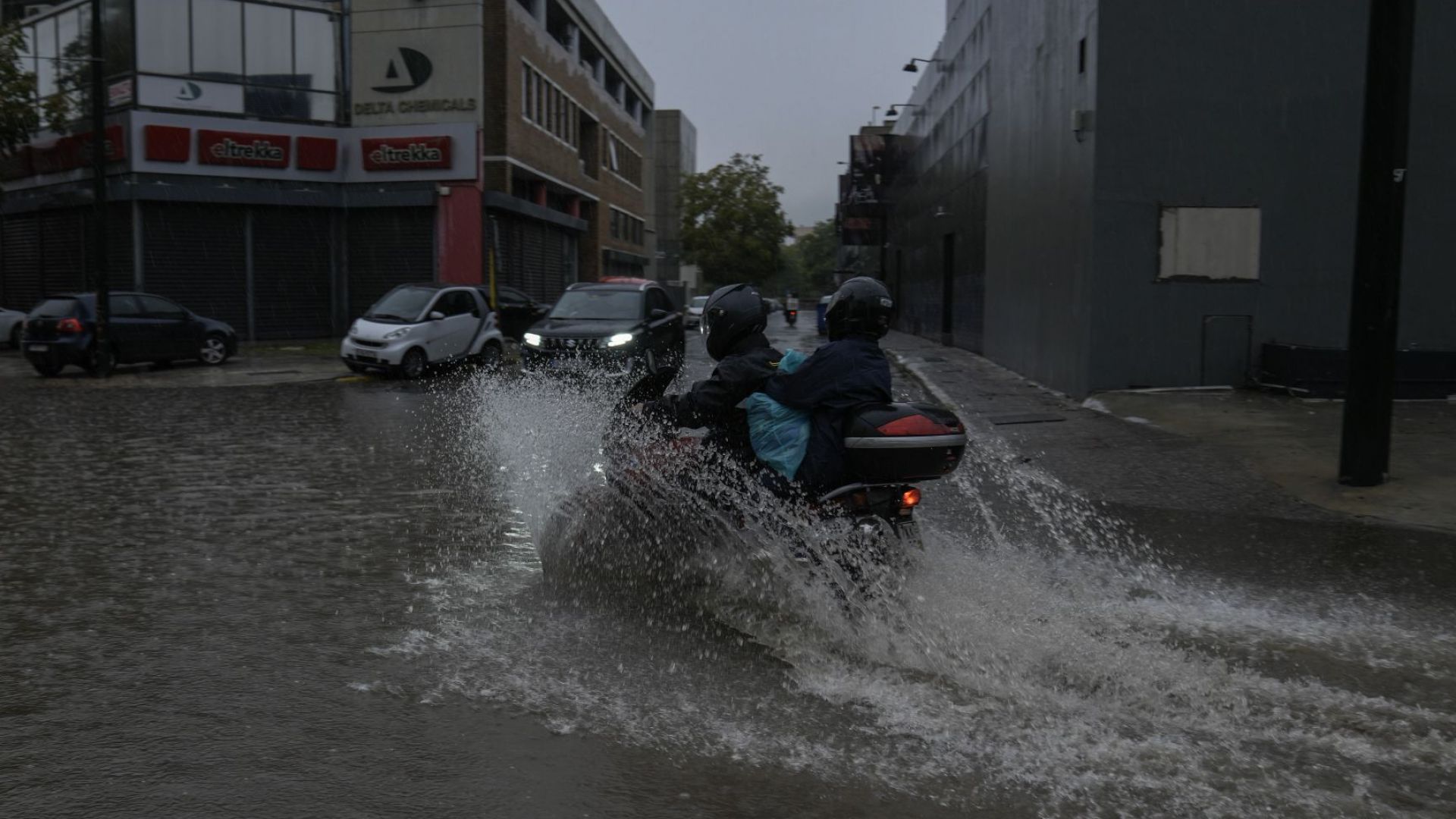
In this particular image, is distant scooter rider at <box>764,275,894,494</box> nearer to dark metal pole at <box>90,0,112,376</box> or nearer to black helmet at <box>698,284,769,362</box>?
black helmet at <box>698,284,769,362</box>

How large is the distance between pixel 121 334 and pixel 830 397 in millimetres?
18954

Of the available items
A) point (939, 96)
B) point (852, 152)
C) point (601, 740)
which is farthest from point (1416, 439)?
point (852, 152)

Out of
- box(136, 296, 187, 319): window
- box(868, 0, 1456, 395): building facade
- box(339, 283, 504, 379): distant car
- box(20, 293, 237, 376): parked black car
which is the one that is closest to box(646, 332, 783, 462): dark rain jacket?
box(868, 0, 1456, 395): building facade

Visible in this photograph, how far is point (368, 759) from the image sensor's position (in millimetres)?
3752

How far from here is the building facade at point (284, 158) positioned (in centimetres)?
3014

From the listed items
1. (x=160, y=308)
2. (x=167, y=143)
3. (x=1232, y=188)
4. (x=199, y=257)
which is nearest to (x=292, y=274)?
(x=199, y=257)

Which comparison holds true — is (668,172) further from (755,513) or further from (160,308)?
(755,513)

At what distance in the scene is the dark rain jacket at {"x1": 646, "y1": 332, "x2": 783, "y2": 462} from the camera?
5.19 metres

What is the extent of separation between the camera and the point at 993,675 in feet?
14.8

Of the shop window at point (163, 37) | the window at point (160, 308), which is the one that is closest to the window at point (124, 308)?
the window at point (160, 308)

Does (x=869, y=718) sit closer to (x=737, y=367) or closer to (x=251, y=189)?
(x=737, y=367)

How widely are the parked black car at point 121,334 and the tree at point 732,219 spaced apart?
197 feet

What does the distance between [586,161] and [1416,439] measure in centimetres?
4305

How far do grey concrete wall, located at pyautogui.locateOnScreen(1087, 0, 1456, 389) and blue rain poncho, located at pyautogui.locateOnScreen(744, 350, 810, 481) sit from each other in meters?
10.6
